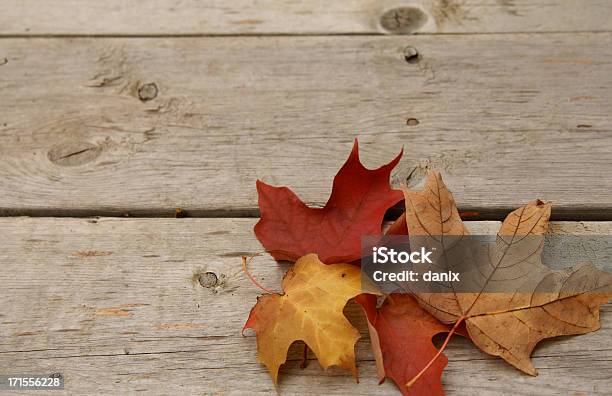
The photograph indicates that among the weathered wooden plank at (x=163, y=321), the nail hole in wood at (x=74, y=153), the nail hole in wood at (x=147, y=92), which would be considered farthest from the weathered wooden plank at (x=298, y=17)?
the weathered wooden plank at (x=163, y=321)

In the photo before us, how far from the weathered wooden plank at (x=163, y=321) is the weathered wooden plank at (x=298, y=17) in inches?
17.2

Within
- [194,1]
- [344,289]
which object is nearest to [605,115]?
[344,289]

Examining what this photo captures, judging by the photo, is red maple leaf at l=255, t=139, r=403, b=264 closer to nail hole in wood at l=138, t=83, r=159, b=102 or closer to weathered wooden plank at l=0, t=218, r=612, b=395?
weathered wooden plank at l=0, t=218, r=612, b=395

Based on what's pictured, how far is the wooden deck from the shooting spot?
91cm

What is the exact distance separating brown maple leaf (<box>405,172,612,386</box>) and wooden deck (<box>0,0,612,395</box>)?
0.17 feet

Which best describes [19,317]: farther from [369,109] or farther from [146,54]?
[369,109]

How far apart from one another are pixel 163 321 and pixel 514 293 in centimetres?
49

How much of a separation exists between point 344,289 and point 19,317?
1.61 feet

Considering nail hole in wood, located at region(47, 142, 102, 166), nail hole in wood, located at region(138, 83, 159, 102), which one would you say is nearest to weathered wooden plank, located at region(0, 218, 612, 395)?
nail hole in wood, located at region(47, 142, 102, 166)

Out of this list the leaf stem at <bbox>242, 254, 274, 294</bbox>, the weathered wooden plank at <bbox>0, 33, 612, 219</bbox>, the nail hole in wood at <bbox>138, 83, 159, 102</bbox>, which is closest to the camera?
the leaf stem at <bbox>242, 254, 274, 294</bbox>

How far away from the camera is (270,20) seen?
1274mm

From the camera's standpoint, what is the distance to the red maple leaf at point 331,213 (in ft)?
2.99

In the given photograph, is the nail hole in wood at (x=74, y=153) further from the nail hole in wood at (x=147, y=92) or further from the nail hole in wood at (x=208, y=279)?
the nail hole in wood at (x=208, y=279)

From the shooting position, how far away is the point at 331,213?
926 mm
